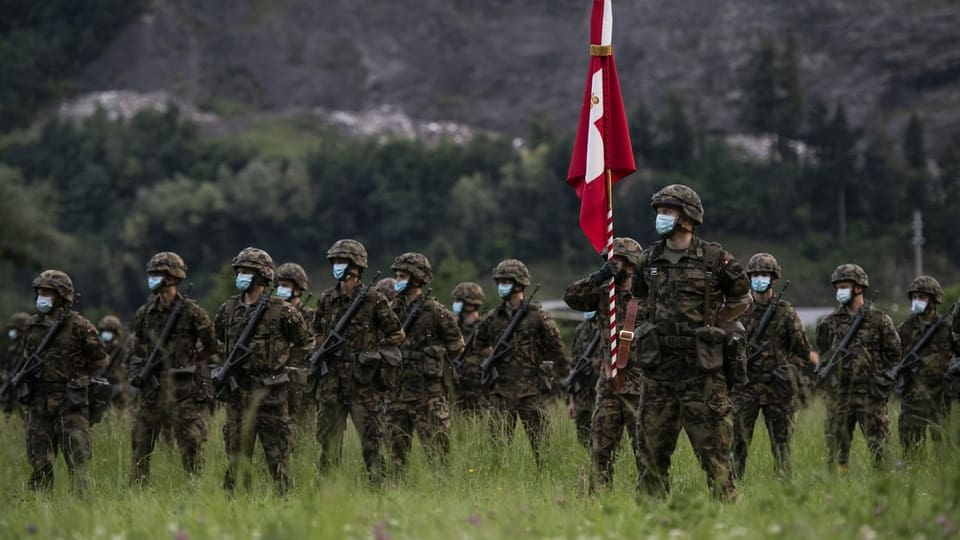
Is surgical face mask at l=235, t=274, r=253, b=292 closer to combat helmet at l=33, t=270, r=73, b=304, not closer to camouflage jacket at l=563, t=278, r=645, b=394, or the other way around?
combat helmet at l=33, t=270, r=73, b=304

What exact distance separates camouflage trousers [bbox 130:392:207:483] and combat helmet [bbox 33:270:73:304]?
1383 mm

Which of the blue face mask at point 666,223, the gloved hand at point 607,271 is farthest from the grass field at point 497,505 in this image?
the blue face mask at point 666,223

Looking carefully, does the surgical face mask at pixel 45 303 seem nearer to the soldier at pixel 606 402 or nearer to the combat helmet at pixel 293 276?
the combat helmet at pixel 293 276

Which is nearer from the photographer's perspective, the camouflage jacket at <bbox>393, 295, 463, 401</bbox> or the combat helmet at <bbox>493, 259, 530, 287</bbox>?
the camouflage jacket at <bbox>393, 295, 463, 401</bbox>

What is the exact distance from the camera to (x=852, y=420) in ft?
45.5

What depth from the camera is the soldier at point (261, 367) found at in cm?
1224

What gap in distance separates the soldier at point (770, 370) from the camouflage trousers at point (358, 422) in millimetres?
3285

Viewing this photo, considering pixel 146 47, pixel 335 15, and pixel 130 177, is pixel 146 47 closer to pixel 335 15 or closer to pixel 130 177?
pixel 335 15

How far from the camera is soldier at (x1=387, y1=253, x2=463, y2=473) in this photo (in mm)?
13328

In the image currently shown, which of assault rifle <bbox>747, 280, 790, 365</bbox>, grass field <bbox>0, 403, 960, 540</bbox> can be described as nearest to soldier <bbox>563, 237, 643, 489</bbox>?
grass field <bbox>0, 403, 960, 540</bbox>

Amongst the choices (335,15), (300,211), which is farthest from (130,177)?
(335,15)

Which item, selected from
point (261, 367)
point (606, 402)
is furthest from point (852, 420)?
point (261, 367)

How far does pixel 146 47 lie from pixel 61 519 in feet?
388

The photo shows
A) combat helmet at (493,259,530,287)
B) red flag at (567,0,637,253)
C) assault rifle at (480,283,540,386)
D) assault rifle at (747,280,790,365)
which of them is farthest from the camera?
combat helmet at (493,259,530,287)
